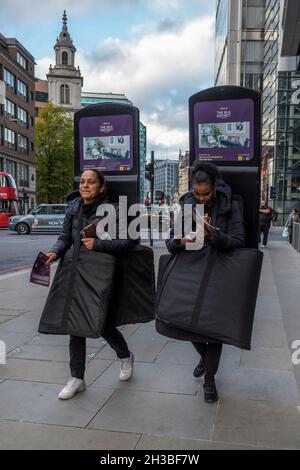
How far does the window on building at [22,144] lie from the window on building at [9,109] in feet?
9.93

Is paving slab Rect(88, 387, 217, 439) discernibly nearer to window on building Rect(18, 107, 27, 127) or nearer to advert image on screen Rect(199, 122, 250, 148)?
advert image on screen Rect(199, 122, 250, 148)

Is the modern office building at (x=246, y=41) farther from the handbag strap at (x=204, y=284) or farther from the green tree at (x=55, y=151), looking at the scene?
the handbag strap at (x=204, y=284)

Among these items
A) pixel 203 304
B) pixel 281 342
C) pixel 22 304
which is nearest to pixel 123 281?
pixel 203 304

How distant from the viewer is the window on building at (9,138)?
170 feet

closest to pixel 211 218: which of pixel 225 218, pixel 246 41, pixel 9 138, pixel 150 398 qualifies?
pixel 225 218

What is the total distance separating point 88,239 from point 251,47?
167 ft

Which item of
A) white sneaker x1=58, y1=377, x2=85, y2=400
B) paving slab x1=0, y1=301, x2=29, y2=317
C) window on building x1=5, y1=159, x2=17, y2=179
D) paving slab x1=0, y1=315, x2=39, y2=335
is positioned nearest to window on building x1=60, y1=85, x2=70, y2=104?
window on building x1=5, y1=159, x2=17, y2=179

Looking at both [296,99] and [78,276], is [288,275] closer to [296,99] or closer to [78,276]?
[78,276]

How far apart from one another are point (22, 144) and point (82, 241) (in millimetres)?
56120

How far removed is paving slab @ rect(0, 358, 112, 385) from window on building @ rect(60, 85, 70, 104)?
102591mm

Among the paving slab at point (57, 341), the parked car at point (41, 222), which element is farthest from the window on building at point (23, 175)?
the paving slab at point (57, 341)

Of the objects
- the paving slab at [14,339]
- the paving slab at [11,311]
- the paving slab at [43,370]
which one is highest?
the paving slab at [43,370]

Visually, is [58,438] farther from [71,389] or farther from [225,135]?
[225,135]

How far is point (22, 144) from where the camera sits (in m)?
56.8
